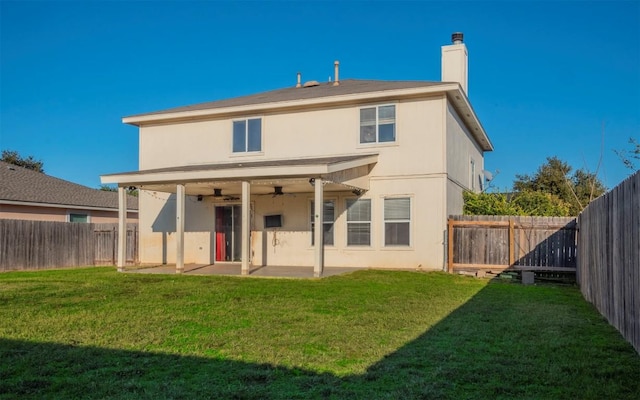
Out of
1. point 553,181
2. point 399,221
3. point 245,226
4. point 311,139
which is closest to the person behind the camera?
point 245,226

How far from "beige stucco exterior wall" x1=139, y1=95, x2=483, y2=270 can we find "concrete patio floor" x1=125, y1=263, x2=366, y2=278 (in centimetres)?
103

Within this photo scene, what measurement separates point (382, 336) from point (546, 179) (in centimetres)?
2674

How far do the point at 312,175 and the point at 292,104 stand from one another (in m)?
4.24

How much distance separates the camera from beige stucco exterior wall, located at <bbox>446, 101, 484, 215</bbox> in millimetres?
16094

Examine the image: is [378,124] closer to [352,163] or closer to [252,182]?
[352,163]

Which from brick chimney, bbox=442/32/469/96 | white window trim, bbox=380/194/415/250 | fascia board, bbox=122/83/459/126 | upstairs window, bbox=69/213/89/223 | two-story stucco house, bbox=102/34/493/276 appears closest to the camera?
two-story stucco house, bbox=102/34/493/276

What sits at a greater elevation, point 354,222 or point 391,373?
point 354,222

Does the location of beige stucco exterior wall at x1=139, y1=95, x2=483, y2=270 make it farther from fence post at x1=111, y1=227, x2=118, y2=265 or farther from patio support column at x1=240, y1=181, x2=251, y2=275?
patio support column at x1=240, y1=181, x2=251, y2=275

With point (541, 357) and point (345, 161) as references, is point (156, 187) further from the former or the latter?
point (541, 357)

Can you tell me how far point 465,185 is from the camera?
19.2 metres

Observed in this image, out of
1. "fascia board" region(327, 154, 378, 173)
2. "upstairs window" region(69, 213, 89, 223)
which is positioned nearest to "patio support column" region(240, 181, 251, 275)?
"fascia board" region(327, 154, 378, 173)

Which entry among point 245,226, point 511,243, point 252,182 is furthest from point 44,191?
point 511,243

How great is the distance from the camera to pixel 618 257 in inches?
261

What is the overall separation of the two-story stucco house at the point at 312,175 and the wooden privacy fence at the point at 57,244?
145cm
